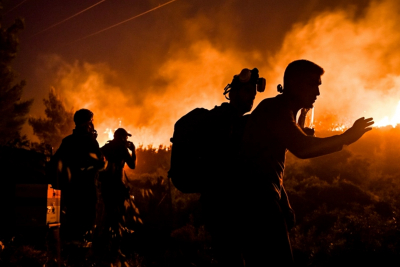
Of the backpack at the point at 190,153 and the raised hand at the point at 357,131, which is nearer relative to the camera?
the raised hand at the point at 357,131

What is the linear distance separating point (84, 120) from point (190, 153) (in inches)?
88.7

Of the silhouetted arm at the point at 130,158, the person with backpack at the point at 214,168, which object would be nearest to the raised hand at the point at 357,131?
the person with backpack at the point at 214,168

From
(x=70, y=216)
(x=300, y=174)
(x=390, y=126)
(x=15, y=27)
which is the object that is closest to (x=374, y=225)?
(x=300, y=174)

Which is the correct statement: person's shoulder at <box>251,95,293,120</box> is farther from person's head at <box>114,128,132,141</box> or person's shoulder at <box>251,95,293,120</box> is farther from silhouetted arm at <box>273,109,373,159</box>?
person's head at <box>114,128,132,141</box>

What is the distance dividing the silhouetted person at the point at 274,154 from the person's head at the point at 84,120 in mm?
2445

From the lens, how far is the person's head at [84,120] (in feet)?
12.4

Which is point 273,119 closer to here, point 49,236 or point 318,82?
point 318,82

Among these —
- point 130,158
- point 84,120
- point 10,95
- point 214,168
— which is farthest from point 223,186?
point 10,95

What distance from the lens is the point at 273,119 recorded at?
2.08 m

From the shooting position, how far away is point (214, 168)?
208 cm

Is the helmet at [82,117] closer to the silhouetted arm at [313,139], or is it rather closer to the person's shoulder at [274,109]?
the person's shoulder at [274,109]

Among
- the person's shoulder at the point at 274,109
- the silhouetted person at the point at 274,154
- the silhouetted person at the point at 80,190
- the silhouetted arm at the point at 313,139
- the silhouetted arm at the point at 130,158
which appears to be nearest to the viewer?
the silhouetted person at the point at 274,154

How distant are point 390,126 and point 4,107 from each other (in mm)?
32324

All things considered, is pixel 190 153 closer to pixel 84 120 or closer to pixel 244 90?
pixel 244 90
